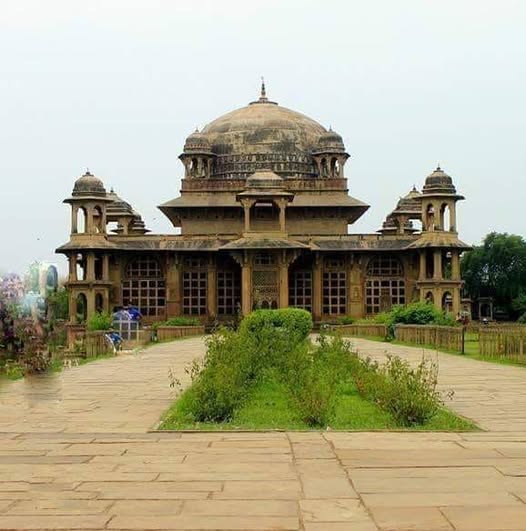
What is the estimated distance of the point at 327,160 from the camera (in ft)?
137

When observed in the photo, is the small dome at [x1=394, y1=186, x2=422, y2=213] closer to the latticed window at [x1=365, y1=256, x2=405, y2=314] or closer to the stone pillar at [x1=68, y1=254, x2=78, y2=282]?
the latticed window at [x1=365, y1=256, x2=405, y2=314]

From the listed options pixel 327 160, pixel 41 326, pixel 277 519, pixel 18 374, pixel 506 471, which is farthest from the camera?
pixel 327 160

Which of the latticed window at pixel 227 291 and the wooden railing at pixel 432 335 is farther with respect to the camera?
the latticed window at pixel 227 291

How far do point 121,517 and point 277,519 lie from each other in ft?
2.77

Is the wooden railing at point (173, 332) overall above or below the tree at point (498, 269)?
below

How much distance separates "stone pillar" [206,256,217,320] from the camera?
37469 mm

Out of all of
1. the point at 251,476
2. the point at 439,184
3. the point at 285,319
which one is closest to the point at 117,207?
the point at 439,184

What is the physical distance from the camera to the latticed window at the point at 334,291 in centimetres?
3781

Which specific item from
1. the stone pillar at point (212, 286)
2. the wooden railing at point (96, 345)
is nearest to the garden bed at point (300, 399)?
the wooden railing at point (96, 345)

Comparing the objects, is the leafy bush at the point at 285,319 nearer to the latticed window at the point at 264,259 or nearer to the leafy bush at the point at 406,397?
the latticed window at the point at 264,259

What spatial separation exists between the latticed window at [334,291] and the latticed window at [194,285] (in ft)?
16.1

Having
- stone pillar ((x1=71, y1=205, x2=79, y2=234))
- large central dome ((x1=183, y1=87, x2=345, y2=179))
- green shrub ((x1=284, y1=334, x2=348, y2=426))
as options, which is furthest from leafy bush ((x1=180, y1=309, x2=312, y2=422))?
large central dome ((x1=183, y1=87, x2=345, y2=179))

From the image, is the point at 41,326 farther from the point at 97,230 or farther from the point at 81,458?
the point at 97,230

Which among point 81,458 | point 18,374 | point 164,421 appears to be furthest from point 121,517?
point 164,421
